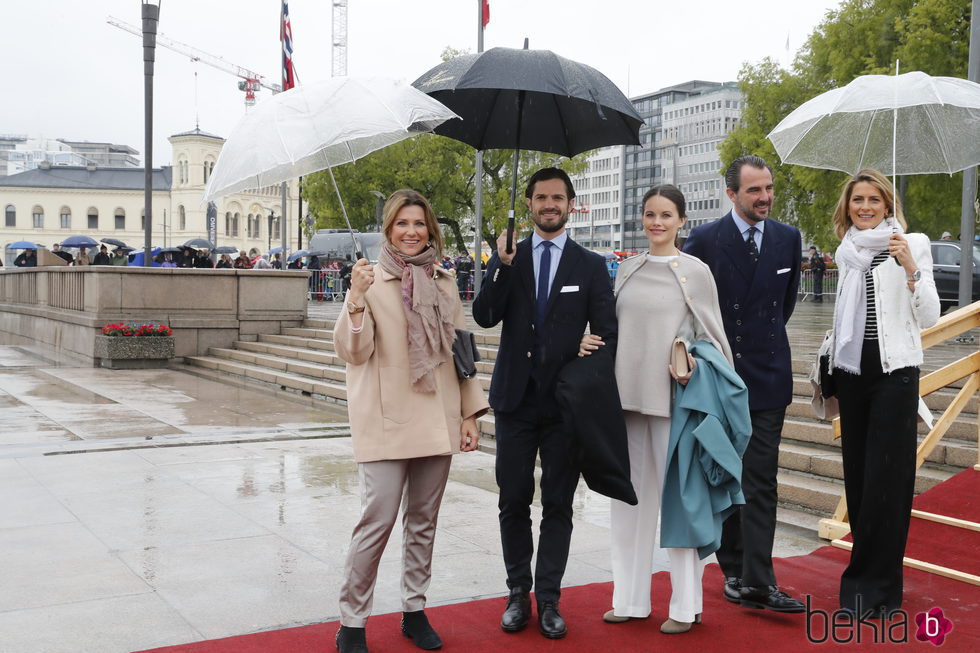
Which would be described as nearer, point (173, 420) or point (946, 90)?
point (946, 90)

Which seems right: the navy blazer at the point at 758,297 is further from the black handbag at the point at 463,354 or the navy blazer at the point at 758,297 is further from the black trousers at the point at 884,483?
the black handbag at the point at 463,354

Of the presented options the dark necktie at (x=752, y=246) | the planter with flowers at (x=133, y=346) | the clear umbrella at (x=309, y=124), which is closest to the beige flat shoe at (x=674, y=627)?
the dark necktie at (x=752, y=246)

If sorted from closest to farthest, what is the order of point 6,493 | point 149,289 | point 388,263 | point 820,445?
point 388,263 → point 6,493 → point 820,445 → point 149,289

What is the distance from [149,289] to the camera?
1877cm

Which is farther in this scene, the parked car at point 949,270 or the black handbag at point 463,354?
the parked car at point 949,270

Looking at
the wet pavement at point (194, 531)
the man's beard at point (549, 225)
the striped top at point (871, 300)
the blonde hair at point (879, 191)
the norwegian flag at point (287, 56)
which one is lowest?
the wet pavement at point (194, 531)

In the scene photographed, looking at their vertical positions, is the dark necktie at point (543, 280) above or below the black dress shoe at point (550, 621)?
above

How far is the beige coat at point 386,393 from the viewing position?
13.9 ft

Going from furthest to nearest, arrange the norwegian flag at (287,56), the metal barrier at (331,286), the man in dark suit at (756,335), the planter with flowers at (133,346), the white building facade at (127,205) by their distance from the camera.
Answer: the white building facade at (127,205) < the metal barrier at (331,286) < the norwegian flag at (287,56) < the planter with flowers at (133,346) < the man in dark suit at (756,335)

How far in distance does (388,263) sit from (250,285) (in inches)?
617

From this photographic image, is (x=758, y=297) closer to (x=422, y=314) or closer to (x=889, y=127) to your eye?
(x=889, y=127)

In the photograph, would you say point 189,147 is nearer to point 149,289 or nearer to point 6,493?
point 149,289

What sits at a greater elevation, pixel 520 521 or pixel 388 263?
pixel 388 263

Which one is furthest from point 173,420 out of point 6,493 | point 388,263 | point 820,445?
point 388,263
